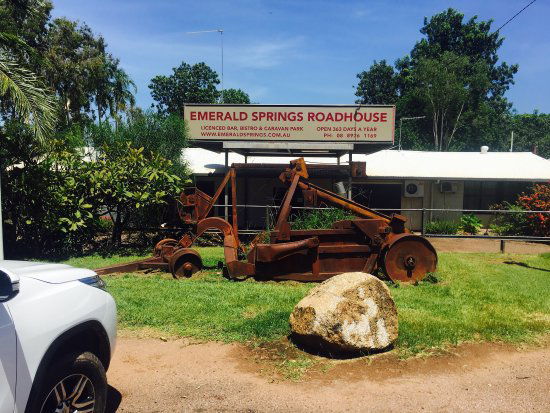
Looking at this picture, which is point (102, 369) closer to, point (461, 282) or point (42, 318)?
point (42, 318)

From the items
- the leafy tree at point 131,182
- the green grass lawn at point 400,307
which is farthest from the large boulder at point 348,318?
the leafy tree at point 131,182

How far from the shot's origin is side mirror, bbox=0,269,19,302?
285 centimetres

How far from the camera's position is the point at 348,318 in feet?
17.2

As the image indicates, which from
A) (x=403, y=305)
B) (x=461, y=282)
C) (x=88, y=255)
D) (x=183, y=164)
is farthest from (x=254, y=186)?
(x=403, y=305)

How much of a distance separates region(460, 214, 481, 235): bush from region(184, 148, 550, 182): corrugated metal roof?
177 centimetres

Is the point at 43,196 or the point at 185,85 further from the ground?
the point at 185,85

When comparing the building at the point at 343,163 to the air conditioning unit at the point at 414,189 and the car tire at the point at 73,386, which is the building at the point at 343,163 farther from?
the car tire at the point at 73,386

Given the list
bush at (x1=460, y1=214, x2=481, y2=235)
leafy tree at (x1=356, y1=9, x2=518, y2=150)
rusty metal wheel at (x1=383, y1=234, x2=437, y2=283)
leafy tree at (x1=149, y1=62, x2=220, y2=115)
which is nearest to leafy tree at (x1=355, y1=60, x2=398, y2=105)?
leafy tree at (x1=356, y1=9, x2=518, y2=150)

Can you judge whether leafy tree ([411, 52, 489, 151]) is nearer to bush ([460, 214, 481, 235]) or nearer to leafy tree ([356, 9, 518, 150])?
leafy tree ([356, 9, 518, 150])

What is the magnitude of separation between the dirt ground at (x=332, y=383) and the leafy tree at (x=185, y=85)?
4510 cm

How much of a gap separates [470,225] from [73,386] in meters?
18.5

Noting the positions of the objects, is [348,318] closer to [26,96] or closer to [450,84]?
[26,96]

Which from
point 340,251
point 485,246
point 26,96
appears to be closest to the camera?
point 340,251

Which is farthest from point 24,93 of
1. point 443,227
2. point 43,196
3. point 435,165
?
point 435,165
